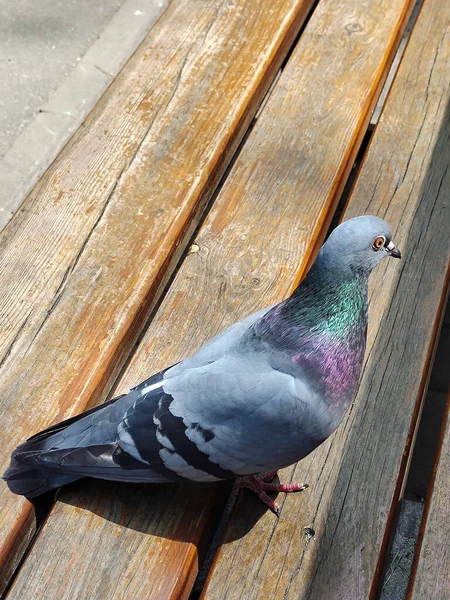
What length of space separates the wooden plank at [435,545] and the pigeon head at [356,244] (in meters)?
0.50

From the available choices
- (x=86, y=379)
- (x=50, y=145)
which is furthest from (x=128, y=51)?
(x=86, y=379)

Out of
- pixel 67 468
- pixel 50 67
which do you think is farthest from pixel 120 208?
pixel 50 67

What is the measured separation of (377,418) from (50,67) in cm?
283

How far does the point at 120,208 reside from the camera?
2385 millimetres

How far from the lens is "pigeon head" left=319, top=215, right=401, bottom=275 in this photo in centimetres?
171

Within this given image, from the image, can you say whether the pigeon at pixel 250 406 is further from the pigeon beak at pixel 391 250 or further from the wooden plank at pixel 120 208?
the wooden plank at pixel 120 208

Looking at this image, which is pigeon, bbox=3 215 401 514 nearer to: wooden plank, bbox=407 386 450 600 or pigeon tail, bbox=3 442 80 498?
pigeon tail, bbox=3 442 80 498

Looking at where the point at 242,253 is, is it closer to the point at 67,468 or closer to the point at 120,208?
the point at 120,208

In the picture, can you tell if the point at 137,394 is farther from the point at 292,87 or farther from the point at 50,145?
the point at 50,145

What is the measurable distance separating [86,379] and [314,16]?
1.82 meters

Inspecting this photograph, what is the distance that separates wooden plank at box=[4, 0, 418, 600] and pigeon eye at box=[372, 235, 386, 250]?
20.0 inches

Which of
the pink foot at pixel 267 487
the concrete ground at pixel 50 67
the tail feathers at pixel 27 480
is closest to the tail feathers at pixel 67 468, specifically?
the tail feathers at pixel 27 480

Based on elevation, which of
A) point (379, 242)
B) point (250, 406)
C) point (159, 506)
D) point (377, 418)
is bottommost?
point (377, 418)

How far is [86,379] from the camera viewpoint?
2.03m
